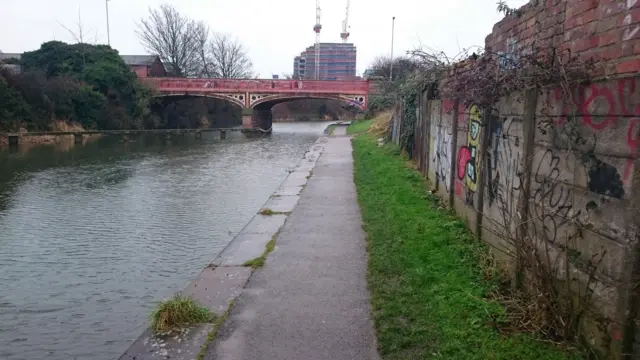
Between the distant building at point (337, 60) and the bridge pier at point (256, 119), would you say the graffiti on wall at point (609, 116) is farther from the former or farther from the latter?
the distant building at point (337, 60)

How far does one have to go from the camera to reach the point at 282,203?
1023cm

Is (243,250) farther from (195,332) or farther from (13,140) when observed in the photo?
(13,140)

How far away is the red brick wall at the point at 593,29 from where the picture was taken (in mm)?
3199

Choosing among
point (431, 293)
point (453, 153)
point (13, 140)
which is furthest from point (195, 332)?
point (13, 140)

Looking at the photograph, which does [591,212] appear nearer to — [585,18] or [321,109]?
[585,18]

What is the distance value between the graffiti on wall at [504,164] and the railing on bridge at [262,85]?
1563 inches

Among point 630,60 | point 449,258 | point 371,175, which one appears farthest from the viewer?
point 371,175

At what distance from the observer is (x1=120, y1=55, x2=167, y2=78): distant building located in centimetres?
5509

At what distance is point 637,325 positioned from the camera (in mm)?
2848

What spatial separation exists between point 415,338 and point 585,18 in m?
2.95

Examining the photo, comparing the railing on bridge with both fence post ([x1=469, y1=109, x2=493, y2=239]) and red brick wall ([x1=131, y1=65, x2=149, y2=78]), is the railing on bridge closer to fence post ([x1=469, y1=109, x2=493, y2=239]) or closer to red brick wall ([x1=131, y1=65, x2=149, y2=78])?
red brick wall ([x1=131, y1=65, x2=149, y2=78])

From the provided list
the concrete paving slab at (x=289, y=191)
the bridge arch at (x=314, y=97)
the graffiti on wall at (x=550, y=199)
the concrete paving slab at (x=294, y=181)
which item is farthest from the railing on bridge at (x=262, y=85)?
the graffiti on wall at (x=550, y=199)

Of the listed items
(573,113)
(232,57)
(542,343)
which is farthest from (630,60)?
(232,57)

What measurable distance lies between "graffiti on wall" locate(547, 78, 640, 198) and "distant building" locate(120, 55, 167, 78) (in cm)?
5644
